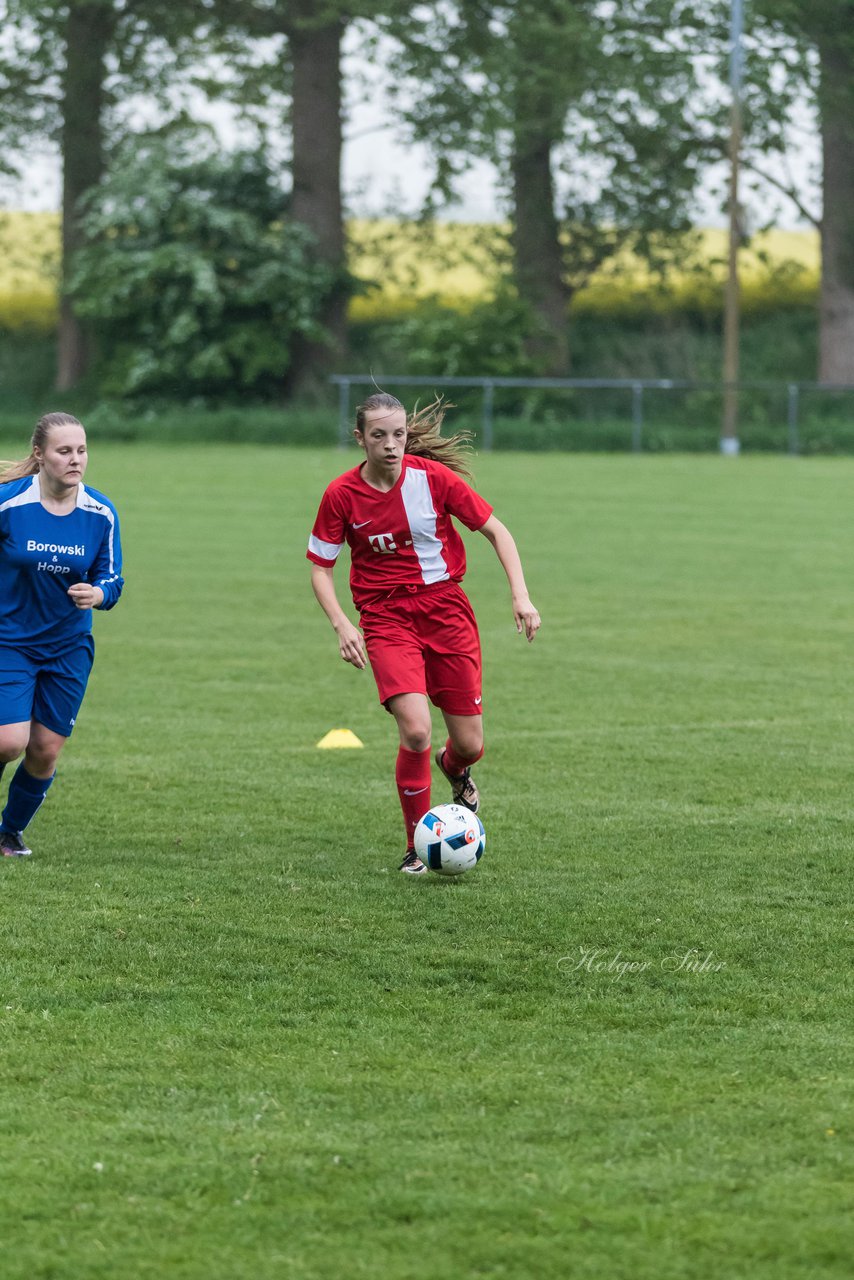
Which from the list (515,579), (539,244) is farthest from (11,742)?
(539,244)

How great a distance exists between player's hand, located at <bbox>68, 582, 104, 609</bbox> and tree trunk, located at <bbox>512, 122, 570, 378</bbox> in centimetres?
3483

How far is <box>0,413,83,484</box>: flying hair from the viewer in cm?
630

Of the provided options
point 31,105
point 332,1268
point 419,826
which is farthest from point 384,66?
point 332,1268

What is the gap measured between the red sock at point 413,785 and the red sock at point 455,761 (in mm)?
233

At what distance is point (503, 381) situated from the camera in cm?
3409

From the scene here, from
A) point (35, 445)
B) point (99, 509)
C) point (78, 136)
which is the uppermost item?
point (78, 136)

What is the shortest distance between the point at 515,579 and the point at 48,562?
5.48 ft

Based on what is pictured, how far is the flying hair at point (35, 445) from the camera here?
630cm

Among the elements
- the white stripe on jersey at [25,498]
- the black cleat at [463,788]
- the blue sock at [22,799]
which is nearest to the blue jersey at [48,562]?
the white stripe on jersey at [25,498]

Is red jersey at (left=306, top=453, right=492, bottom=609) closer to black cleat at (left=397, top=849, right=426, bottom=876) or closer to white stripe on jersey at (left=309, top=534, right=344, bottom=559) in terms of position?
white stripe on jersey at (left=309, top=534, right=344, bottom=559)

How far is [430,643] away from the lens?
651 centimetres

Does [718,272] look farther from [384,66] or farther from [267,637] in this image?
[267,637]

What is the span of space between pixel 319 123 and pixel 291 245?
2737 mm

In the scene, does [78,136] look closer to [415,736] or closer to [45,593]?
[45,593]
